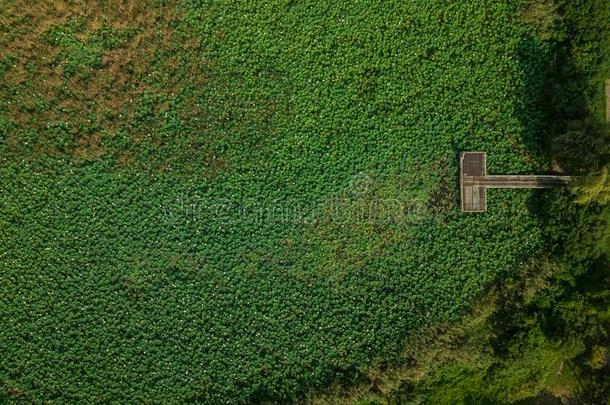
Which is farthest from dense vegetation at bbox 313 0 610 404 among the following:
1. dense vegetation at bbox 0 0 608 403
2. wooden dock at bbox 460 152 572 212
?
wooden dock at bbox 460 152 572 212

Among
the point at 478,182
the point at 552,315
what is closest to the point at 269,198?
the point at 478,182

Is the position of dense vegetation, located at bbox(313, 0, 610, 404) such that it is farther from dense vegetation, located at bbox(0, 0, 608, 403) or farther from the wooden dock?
the wooden dock

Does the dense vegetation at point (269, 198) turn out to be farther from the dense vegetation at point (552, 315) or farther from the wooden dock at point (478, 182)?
the wooden dock at point (478, 182)

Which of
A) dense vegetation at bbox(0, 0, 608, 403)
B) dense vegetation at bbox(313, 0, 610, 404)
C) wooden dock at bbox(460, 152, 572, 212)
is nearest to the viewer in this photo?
dense vegetation at bbox(313, 0, 610, 404)

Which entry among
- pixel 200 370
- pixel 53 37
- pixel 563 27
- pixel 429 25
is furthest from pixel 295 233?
pixel 563 27

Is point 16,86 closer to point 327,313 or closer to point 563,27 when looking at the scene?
point 327,313

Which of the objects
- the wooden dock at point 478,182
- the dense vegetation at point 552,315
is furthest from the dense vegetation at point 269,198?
the wooden dock at point 478,182

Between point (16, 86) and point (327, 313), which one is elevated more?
point (16, 86)

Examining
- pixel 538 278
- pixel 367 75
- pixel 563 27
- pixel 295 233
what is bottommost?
pixel 538 278
